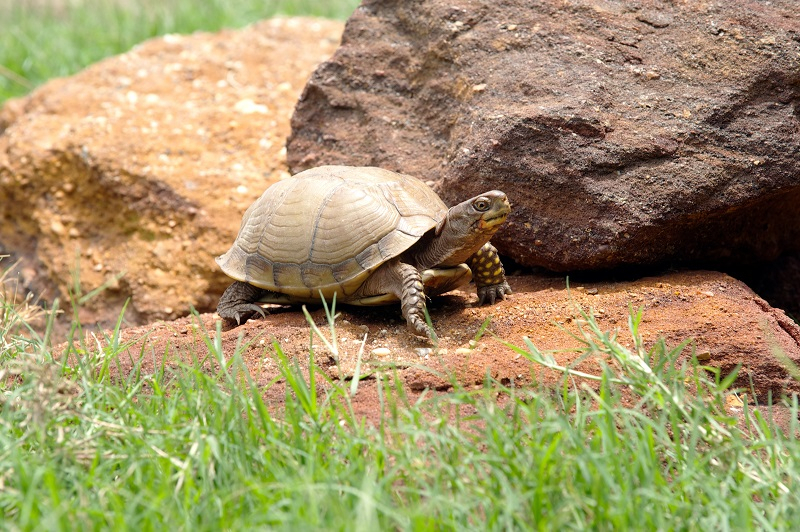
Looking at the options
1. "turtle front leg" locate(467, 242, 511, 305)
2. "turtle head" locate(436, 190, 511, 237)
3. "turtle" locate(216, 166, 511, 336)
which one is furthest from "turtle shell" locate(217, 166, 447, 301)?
"turtle front leg" locate(467, 242, 511, 305)

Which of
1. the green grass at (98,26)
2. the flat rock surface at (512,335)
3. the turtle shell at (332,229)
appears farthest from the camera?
the green grass at (98,26)

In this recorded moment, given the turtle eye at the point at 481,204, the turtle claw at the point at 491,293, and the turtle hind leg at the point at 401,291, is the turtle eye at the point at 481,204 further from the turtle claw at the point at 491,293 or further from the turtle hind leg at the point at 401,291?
the turtle claw at the point at 491,293

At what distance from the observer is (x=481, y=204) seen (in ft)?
9.71

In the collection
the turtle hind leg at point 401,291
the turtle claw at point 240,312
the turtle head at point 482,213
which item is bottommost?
the turtle claw at point 240,312

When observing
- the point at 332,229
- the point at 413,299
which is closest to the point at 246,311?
the point at 332,229

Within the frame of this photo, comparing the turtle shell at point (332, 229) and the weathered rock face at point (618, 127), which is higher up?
the weathered rock face at point (618, 127)

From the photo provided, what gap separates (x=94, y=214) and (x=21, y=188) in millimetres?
551

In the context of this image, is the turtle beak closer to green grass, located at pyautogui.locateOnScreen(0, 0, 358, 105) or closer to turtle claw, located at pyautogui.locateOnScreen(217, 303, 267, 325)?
turtle claw, located at pyautogui.locateOnScreen(217, 303, 267, 325)

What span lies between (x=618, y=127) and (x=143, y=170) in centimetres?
287

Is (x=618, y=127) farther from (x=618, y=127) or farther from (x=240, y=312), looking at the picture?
(x=240, y=312)

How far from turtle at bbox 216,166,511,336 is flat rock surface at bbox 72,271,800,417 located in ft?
0.42

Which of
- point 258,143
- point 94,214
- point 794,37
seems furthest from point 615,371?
point 94,214

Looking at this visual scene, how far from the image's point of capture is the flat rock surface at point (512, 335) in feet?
8.55

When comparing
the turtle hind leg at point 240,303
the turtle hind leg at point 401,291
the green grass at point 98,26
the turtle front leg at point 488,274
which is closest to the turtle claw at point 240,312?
the turtle hind leg at point 240,303
